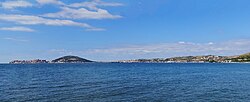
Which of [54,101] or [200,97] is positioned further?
[200,97]

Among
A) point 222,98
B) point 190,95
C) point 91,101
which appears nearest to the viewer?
point 91,101

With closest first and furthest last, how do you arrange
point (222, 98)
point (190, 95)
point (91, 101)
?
point (91, 101)
point (222, 98)
point (190, 95)

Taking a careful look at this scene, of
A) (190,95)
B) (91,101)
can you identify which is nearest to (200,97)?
(190,95)

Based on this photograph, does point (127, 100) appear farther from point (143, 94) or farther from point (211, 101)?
point (211, 101)

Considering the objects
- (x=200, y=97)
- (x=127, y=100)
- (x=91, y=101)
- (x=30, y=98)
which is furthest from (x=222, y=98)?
(x=30, y=98)

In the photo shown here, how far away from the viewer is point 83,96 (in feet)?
178

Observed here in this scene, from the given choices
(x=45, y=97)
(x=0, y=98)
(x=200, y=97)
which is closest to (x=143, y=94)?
(x=200, y=97)

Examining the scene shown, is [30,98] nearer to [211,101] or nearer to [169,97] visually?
[169,97]

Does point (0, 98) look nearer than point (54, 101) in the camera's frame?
No

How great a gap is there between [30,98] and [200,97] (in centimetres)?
2904

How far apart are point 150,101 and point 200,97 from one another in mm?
10105

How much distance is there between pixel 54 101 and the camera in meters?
49.1

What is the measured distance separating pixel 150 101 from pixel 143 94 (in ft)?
27.8

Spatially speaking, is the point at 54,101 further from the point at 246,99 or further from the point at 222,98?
the point at 246,99
